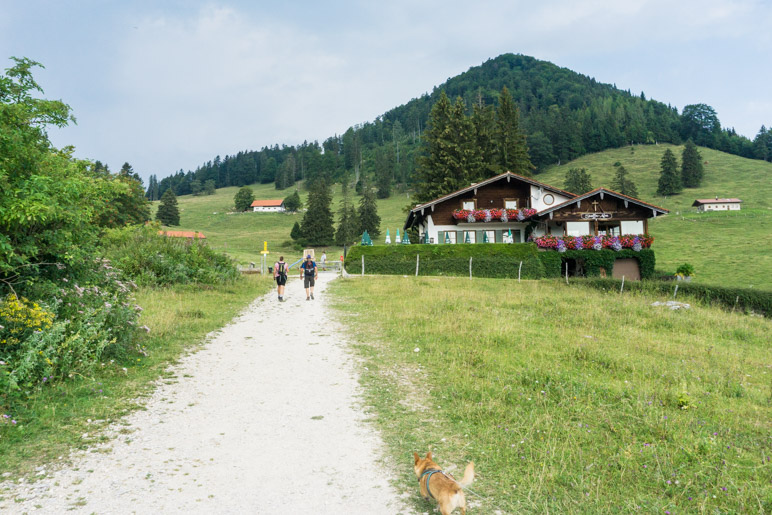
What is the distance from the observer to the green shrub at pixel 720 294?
848 inches

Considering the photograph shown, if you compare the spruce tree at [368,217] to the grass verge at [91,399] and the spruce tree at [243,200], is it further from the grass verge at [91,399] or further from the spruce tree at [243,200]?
the grass verge at [91,399]

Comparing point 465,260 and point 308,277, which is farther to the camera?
point 465,260

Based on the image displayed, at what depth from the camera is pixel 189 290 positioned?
17828mm

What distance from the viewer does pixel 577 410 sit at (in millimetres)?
6199

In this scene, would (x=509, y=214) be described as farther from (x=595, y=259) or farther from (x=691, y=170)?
(x=691, y=170)

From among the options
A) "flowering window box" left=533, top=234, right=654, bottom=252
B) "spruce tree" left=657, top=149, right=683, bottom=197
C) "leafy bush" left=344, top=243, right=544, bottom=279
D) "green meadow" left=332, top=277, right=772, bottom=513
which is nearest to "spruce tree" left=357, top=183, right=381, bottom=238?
"leafy bush" left=344, top=243, right=544, bottom=279

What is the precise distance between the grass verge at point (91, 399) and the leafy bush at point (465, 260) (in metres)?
22.9

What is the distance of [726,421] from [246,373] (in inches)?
298

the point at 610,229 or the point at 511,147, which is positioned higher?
the point at 511,147

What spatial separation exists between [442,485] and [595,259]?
35.9 meters

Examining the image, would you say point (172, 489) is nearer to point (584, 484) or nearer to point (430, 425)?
point (430, 425)

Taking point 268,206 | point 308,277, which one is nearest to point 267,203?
point 268,206

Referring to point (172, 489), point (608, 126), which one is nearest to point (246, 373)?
point (172, 489)

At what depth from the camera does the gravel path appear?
12.9ft
